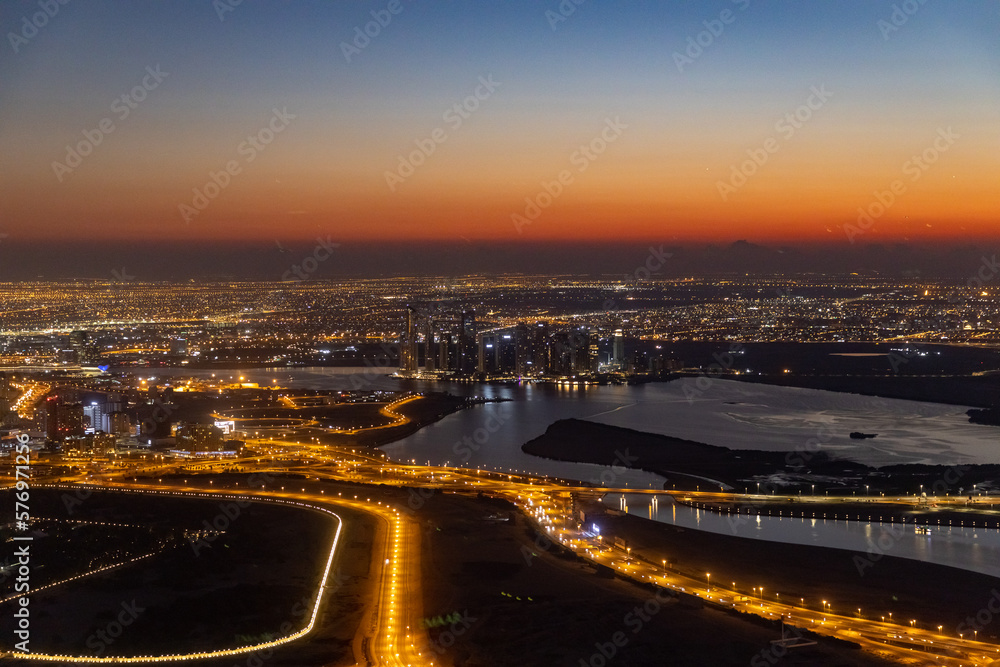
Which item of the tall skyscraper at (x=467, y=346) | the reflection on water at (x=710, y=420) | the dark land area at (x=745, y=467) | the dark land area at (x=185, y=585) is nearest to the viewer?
the dark land area at (x=185, y=585)

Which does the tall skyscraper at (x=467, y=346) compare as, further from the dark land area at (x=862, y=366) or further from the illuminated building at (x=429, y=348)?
the dark land area at (x=862, y=366)

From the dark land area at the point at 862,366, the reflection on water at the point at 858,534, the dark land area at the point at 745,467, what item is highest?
the dark land area at the point at 862,366

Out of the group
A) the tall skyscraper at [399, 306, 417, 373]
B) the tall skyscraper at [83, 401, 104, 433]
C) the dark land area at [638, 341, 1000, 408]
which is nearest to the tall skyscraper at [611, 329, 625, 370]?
the dark land area at [638, 341, 1000, 408]

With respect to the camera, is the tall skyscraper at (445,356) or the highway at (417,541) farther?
the tall skyscraper at (445,356)

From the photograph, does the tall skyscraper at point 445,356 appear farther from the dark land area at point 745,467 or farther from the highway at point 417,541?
the highway at point 417,541

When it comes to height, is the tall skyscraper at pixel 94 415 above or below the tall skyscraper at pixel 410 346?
below

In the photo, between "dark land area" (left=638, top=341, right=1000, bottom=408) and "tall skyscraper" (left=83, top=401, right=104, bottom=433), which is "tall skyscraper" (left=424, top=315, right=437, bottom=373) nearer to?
"dark land area" (left=638, top=341, right=1000, bottom=408)

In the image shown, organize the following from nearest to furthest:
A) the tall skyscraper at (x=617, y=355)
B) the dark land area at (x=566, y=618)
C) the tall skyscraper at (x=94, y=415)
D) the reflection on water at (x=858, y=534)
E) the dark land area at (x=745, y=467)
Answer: the dark land area at (x=566, y=618) < the reflection on water at (x=858, y=534) < the dark land area at (x=745, y=467) < the tall skyscraper at (x=94, y=415) < the tall skyscraper at (x=617, y=355)

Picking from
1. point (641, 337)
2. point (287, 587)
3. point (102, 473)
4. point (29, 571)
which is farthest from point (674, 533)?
point (641, 337)

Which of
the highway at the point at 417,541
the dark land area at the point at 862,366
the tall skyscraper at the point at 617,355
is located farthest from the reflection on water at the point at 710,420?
the tall skyscraper at the point at 617,355
